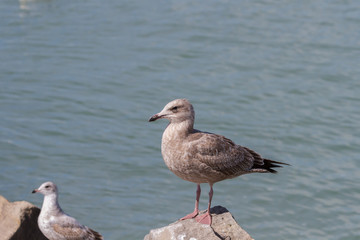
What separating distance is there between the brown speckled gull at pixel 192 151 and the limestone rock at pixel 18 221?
6.68ft

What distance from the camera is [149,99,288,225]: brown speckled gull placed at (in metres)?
8.71

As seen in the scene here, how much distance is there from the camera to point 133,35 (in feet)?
69.0

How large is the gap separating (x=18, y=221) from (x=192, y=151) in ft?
8.17

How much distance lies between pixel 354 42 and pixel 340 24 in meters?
1.40

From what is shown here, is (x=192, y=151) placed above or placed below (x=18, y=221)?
above

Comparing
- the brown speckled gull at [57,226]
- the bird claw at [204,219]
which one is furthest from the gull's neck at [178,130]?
the brown speckled gull at [57,226]

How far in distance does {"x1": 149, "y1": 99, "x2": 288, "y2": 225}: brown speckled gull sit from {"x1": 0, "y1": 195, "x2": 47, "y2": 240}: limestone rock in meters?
2.03

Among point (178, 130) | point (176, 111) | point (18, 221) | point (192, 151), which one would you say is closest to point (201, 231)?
point (192, 151)

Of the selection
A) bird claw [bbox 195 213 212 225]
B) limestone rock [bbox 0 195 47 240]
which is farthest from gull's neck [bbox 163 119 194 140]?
limestone rock [bbox 0 195 47 240]

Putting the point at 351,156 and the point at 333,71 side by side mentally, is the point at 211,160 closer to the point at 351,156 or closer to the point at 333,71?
the point at 351,156

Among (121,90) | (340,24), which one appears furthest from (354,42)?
(121,90)

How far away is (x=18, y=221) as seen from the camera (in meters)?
9.17

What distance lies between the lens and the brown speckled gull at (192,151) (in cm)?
871

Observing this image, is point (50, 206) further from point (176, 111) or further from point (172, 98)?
point (172, 98)
